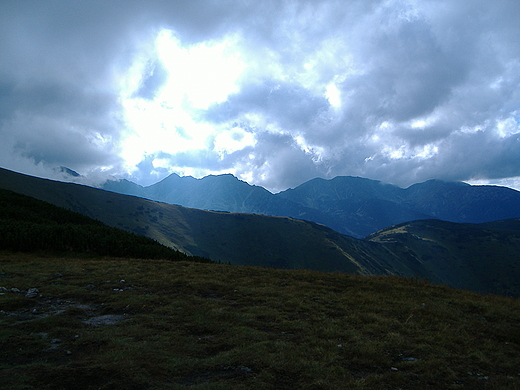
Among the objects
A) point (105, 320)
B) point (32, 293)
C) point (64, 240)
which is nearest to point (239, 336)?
point (105, 320)

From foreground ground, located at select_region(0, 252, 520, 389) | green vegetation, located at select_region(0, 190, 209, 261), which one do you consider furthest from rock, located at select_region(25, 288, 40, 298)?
green vegetation, located at select_region(0, 190, 209, 261)

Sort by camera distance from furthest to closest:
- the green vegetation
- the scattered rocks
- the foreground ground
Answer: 1. the green vegetation
2. the scattered rocks
3. the foreground ground

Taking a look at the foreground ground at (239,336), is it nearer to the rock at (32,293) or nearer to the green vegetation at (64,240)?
the rock at (32,293)

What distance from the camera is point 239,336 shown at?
920 cm

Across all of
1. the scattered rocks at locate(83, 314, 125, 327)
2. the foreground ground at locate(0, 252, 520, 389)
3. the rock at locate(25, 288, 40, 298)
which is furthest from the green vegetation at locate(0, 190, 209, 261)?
the scattered rocks at locate(83, 314, 125, 327)

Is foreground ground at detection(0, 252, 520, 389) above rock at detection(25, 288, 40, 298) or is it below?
above

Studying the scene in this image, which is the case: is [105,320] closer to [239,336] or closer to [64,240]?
[239,336]

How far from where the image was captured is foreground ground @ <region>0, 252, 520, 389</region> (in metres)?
6.64

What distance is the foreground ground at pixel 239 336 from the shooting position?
6637 millimetres

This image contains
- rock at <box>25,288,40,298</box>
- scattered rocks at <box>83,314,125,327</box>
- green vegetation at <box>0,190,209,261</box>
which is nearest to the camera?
scattered rocks at <box>83,314,125,327</box>

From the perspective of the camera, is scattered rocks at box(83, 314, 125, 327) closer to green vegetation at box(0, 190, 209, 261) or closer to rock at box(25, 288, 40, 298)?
rock at box(25, 288, 40, 298)

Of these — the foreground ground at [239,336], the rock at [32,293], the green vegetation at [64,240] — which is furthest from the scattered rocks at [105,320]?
the green vegetation at [64,240]

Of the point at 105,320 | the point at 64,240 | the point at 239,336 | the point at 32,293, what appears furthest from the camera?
the point at 64,240

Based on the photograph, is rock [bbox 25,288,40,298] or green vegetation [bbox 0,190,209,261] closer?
rock [bbox 25,288,40,298]
